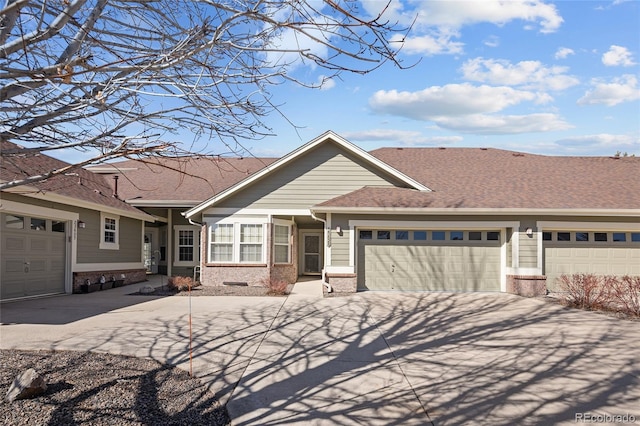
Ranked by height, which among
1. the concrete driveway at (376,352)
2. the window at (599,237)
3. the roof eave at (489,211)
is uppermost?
the roof eave at (489,211)

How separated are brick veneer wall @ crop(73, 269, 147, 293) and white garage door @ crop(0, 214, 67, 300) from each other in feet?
1.34

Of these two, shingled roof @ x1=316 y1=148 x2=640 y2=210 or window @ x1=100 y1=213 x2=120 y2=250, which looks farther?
window @ x1=100 y1=213 x2=120 y2=250

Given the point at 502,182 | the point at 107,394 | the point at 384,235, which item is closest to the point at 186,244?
the point at 384,235

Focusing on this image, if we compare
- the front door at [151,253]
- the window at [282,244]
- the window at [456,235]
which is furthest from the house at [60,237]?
the window at [456,235]

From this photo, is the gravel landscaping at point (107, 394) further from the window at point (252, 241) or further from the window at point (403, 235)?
the window at point (252, 241)

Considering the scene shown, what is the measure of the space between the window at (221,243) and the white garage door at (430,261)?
498cm

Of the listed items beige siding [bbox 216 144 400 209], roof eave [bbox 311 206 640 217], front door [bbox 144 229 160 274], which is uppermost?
beige siding [bbox 216 144 400 209]

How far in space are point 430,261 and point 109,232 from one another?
11.7m

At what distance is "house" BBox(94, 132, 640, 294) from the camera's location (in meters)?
14.4

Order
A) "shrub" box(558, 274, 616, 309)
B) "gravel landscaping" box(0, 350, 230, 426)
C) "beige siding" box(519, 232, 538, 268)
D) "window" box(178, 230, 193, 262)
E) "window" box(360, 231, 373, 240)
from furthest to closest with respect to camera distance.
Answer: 1. "window" box(178, 230, 193, 262)
2. "window" box(360, 231, 373, 240)
3. "beige siding" box(519, 232, 538, 268)
4. "shrub" box(558, 274, 616, 309)
5. "gravel landscaping" box(0, 350, 230, 426)

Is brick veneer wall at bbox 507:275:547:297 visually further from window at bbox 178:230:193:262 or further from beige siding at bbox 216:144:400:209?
window at bbox 178:230:193:262

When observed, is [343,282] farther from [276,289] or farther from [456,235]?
[456,235]

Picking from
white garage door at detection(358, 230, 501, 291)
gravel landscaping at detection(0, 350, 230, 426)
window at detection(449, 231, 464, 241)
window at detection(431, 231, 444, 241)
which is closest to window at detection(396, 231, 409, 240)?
white garage door at detection(358, 230, 501, 291)

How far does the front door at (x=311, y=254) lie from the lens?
2083cm
